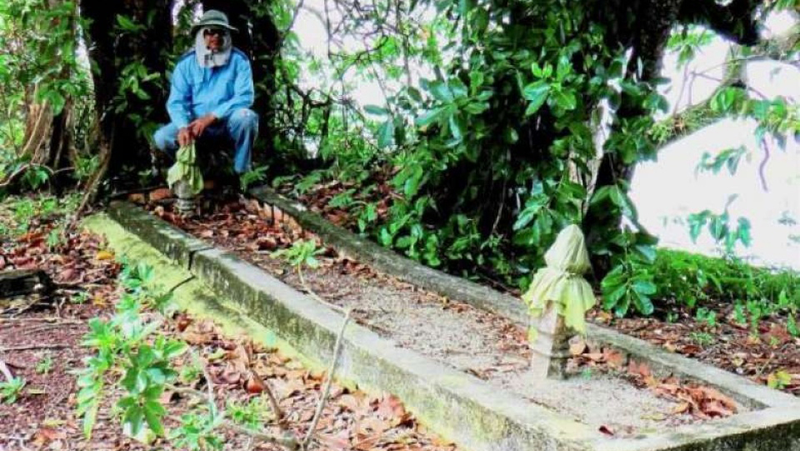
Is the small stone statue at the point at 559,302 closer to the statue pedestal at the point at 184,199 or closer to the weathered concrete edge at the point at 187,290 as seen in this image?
the weathered concrete edge at the point at 187,290

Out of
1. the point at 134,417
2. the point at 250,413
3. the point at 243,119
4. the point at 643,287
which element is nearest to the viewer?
the point at 134,417

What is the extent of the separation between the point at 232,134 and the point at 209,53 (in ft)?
2.02

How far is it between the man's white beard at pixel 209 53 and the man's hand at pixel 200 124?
0.44 metres

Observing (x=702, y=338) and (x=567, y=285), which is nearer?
(x=567, y=285)

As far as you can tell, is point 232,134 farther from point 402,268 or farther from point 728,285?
point 728,285

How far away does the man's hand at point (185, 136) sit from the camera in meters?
5.62

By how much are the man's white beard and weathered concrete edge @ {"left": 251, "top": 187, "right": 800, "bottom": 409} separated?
1041mm

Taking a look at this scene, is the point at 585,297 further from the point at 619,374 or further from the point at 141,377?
the point at 141,377

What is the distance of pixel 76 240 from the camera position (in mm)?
5691

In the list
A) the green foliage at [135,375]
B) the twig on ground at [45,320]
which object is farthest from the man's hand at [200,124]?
the green foliage at [135,375]

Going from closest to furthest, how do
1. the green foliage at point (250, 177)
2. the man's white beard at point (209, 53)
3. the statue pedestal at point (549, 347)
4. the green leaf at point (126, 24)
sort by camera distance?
the statue pedestal at point (549, 347) → the man's white beard at point (209, 53) → the green leaf at point (126, 24) → the green foliage at point (250, 177)

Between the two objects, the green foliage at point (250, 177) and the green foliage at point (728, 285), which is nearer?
the green foliage at point (728, 285)

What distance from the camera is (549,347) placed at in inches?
A: 123

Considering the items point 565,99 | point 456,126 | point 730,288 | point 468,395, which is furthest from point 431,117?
point 730,288
